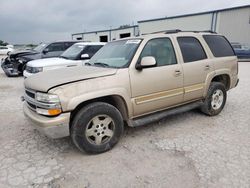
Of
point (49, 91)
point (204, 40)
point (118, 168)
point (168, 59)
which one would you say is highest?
point (204, 40)

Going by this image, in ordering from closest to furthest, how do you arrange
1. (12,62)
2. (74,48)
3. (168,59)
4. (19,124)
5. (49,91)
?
(49,91)
(168,59)
(19,124)
(74,48)
(12,62)

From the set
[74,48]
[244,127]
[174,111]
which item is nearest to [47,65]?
[74,48]

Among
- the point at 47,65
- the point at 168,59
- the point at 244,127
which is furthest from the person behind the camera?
the point at 47,65

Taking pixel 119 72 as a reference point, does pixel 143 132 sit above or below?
below

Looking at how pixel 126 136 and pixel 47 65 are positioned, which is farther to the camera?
pixel 47 65

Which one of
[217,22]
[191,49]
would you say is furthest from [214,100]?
[217,22]

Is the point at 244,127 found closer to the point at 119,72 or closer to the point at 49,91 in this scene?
the point at 119,72

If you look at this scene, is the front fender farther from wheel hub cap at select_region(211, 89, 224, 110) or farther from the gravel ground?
wheel hub cap at select_region(211, 89, 224, 110)

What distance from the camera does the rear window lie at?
4.47 meters

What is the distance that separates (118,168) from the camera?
109 inches

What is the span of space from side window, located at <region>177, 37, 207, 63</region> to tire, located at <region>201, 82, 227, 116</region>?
0.78 meters

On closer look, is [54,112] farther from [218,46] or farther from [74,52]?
[74,52]

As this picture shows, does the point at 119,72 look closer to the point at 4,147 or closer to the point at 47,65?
the point at 4,147

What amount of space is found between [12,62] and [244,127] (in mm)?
10796
